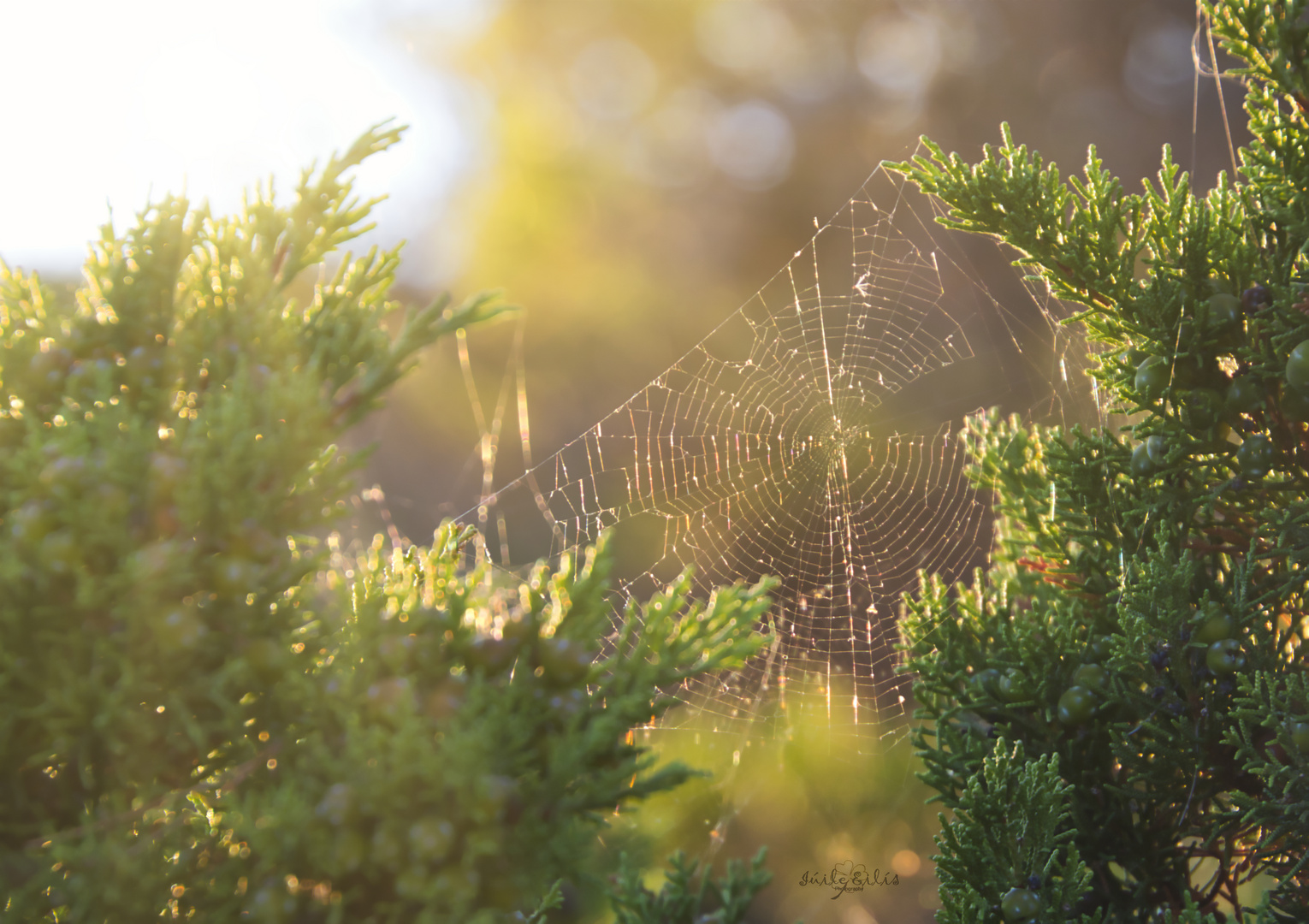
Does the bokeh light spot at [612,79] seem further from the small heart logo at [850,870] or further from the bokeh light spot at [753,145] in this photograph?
the small heart logo at [850,870]

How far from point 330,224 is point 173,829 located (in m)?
0.55

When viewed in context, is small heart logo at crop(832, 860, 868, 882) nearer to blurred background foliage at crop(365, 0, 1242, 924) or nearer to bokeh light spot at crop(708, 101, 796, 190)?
blurred background foliage at crop(365, 0, 1242, 924)

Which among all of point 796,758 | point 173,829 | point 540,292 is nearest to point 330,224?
point 173,829

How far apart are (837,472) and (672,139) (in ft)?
11.5

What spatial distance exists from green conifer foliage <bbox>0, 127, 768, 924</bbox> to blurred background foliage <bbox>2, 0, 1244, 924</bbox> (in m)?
3.92

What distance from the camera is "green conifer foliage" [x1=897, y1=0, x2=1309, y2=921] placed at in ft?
2.34

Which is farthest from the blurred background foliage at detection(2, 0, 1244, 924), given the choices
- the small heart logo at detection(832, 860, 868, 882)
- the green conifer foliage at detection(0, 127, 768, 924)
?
the green conifer foliage at detection(0, 127, 768, 924)

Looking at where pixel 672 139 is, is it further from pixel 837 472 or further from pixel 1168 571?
pixel 1168 571

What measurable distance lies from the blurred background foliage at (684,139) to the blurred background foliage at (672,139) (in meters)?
0.01

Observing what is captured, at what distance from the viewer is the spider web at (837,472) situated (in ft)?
7.69

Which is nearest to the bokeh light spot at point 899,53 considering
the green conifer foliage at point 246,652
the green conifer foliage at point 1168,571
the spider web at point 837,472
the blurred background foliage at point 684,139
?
the blurred background foliage at point 684,139

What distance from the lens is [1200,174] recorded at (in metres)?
3.97

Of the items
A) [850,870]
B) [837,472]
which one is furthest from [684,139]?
[850,870]

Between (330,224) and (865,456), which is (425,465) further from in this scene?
(330,224)
